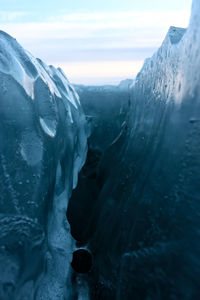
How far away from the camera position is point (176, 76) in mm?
622

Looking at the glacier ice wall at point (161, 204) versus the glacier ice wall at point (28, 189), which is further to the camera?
the glacier ice wall at point (28, 189)

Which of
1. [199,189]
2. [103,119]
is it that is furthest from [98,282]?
[103,119]

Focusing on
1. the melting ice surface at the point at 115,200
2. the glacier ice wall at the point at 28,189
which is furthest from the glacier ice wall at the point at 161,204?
the glacier ice wall at the point at 28,189

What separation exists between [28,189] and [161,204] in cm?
32

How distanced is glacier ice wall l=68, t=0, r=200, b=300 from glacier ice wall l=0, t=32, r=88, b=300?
12 cm

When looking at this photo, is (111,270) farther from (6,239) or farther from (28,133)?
(28,133)

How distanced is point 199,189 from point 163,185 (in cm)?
11

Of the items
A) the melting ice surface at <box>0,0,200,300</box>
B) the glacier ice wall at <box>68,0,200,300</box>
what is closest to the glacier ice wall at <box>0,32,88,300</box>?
the melting ice surface at <box>0,0,200,300</box>

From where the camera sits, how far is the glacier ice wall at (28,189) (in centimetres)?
57

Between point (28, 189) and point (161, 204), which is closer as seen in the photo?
point (161, 204)

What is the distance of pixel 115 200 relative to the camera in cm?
78

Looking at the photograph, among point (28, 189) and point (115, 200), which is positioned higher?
point (28, 189)

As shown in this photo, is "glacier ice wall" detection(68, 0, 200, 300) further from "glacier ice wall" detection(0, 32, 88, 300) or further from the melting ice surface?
"glacier ice wall" detection(0, 32, 88, 300)

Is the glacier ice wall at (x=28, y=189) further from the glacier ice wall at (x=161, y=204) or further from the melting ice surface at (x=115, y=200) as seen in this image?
the glacier ice wall at (x=161, y=204)
